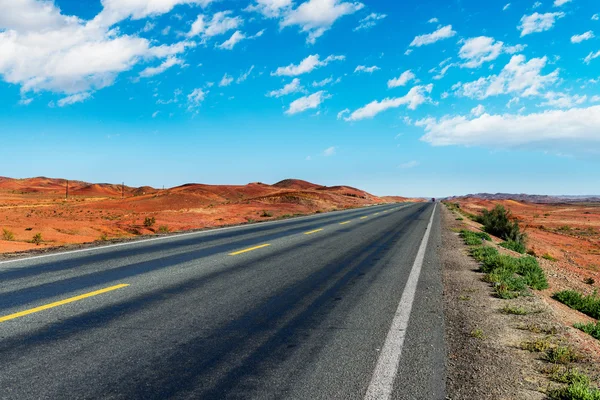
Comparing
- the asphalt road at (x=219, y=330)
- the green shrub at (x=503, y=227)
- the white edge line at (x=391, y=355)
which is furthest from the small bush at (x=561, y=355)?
the green shrub at (x=503, y=227)

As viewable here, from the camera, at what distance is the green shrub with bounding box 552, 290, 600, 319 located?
25.8 feet

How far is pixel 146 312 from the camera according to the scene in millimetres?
5449

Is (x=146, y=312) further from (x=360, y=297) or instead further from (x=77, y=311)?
(x=360, y=297)

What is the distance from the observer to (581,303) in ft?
27.0

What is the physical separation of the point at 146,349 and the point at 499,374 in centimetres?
350

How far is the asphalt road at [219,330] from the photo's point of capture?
11.2 feet

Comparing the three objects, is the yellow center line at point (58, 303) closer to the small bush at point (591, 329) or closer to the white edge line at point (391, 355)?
the white edge line at point (391, 355)

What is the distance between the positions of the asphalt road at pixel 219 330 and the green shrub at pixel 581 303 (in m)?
2.60

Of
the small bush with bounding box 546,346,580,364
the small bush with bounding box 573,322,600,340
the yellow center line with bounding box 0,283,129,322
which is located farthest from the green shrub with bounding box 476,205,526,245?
the yellow center line with bounding box 0,283,129,322

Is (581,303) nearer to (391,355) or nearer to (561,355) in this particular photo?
(561,355)

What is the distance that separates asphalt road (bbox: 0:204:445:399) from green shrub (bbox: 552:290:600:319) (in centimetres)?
260

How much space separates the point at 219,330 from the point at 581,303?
759 cm

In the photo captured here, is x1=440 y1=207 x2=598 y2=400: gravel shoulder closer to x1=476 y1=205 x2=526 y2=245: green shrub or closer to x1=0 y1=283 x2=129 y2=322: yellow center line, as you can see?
x1=0 y1=283 x2=129 y2=322: yellow center line

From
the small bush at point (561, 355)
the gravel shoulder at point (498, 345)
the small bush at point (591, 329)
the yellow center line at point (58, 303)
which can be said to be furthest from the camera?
the small bush at point (591, 329)
